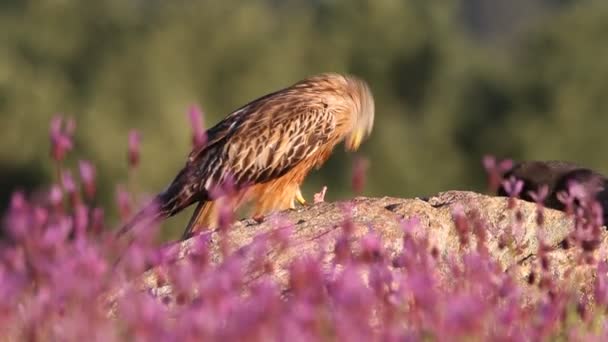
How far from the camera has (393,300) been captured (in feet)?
14.1

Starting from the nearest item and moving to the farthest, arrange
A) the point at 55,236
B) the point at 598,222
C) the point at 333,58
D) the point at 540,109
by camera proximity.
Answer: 1. the point at 55,236
2. the point at 598,222
3. the point at 540,109
4. the point at 333,58

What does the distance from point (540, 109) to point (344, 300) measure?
31.4 meters

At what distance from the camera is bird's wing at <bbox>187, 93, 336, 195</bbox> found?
33.8 ft

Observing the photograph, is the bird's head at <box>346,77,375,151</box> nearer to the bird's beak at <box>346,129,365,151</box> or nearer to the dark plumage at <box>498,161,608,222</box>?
the bird's beak at <box>346,129,365,151</box>

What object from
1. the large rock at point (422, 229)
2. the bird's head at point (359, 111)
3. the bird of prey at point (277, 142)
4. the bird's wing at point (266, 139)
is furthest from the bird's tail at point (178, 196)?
the large rock at point (422, 229)

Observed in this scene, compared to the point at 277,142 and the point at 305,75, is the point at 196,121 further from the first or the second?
the point at 305,75

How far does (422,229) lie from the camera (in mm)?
6875

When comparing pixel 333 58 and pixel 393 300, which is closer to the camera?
pixel 393 300

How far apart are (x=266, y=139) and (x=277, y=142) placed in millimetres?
82

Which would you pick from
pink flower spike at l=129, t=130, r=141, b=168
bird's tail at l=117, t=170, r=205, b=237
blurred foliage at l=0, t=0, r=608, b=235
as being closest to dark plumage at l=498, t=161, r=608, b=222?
bird's tail at l=117, t=170, r=205, b=237

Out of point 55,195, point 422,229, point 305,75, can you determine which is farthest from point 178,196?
point 305,75

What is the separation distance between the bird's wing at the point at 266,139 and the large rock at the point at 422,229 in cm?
231

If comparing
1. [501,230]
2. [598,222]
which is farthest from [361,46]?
[598,222]

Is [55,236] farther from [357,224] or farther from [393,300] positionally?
[357,224]
